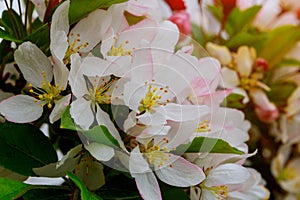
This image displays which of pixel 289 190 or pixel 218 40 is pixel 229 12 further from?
pixel 289 190

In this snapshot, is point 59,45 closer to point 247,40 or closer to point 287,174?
point 247,40

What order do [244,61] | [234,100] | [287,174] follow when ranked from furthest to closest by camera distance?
[287,174] → [244,61] → [234,100]

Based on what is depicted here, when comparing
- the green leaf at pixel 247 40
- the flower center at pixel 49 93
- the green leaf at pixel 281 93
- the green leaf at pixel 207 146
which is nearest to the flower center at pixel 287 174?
the green leaf at pixel 281 93

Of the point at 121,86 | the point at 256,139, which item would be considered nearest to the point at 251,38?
the point at 256,139

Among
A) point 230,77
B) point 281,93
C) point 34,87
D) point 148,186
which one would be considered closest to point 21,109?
point 34,87

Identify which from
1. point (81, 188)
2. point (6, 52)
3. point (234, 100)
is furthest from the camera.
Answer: point (234, 100)

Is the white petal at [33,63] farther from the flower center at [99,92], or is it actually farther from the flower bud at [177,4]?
the flower bud at [177,4]

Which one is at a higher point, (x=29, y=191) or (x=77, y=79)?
(x=77, y=79)
